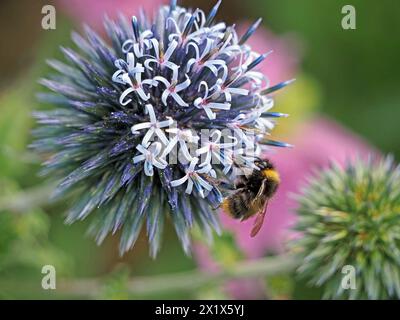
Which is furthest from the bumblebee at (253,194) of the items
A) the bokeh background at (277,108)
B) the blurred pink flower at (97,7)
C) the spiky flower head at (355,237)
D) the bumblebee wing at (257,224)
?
the blurred pink flower at (97,7)

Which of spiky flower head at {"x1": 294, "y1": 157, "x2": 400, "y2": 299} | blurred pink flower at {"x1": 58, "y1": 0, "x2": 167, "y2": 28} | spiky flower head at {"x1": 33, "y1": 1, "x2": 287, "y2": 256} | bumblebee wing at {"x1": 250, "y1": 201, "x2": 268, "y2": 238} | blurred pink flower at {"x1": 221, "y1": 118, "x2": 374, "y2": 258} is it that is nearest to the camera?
spiky flower head at {"x1": 33, "y1": 1, "x2": 287, "y2": 256}

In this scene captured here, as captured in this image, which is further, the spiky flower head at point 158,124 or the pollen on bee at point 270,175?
the pollen on bee at point 270,175

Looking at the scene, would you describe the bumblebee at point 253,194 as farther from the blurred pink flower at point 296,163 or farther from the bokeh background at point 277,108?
the blurred pink flower at point 296,163

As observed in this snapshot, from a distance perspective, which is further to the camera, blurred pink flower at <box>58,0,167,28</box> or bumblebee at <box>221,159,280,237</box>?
blurred pink flower at <box>58,0,167,28</box>

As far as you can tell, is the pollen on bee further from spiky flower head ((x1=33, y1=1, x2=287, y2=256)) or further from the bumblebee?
spiky flower head ((x1=33, y1=1, x2=287, y2=256))

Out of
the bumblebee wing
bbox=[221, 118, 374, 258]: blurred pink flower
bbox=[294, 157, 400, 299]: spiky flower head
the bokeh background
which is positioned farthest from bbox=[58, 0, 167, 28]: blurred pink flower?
the bumblebee wing

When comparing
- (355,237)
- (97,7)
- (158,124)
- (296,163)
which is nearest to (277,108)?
(296,163)

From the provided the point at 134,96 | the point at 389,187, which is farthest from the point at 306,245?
the point at 134,96
